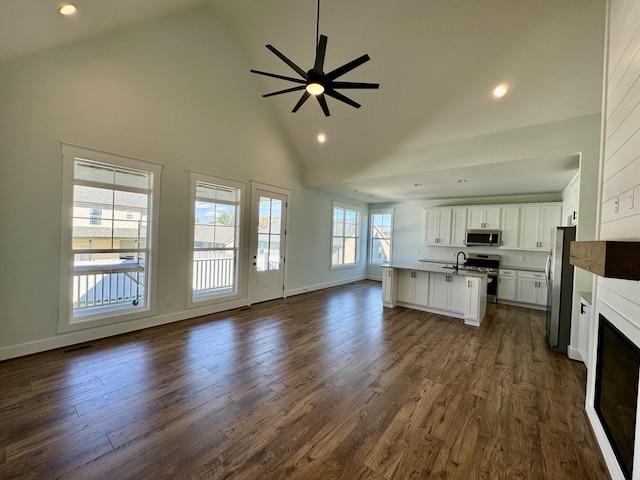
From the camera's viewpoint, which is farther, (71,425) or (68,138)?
(68,138)

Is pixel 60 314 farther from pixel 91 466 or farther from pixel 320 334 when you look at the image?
pixel 320 334

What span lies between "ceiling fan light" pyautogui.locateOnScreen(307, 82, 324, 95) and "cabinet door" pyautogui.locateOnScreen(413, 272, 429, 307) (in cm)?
391

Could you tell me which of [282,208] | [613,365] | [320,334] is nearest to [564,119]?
[613,365]

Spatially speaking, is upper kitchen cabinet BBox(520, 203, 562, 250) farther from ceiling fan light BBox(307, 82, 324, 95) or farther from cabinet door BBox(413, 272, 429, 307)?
ceiling fan light BBox(307, 82, 324, 95)

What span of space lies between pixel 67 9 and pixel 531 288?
8.32m

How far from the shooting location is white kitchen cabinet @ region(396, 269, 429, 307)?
17.6ft

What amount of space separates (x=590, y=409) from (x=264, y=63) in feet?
19.7

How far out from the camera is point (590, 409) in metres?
2.25

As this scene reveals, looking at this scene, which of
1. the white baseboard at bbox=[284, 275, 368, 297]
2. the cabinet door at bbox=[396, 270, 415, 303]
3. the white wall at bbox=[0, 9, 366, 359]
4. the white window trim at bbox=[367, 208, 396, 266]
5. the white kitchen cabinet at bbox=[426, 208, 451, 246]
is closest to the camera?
the white wall at bbox=[0, 9, 366, 359]

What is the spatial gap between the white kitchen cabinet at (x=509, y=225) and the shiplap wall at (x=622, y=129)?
4421 mm

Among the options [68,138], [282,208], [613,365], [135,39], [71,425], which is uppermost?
[135,39]

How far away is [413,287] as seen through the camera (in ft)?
18.1

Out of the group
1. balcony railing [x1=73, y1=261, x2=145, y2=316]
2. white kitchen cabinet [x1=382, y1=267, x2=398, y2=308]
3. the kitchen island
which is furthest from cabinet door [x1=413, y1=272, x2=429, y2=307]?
balcony railing [x1=73, y1=261, x2=145, y2=316]

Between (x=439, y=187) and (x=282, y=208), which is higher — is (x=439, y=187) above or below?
above
